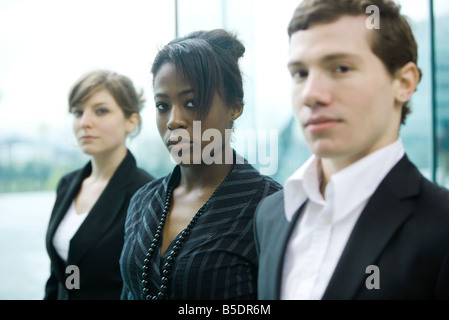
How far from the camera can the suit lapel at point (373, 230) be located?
82 cm

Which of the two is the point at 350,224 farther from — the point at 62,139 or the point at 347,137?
the point at 62,139

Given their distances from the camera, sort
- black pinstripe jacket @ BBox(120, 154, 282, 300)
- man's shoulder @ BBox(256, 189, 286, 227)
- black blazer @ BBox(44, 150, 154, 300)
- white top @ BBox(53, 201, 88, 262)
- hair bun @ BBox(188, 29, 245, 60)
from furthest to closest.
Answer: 1. white top @ BBox(53, 201, 88, 262)
2. black blazer @ BBox(44, 150, 154, 300)
3. hair bun @ BBox(188, 29, 245, 60)
4. black pinstripe jacket @ BBox(120, 154, 282, 300)
5. man's shoulder @ BBox(256, 189, 286, 227)

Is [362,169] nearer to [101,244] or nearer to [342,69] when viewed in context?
[342,69]

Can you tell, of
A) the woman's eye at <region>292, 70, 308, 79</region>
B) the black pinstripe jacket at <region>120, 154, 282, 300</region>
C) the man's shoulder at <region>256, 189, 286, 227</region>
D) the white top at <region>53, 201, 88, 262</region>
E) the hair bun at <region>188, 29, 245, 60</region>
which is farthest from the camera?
the white top at <region>53, 201, 88, 262</region>

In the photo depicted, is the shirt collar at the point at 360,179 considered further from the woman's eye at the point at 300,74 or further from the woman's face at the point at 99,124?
the woman's face at the point at 99,124

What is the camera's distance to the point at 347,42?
84cm

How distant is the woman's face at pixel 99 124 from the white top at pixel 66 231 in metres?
0.31

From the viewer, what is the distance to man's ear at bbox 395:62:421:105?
34.9 inches

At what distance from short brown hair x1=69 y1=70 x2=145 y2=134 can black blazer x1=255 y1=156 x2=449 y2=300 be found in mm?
1460

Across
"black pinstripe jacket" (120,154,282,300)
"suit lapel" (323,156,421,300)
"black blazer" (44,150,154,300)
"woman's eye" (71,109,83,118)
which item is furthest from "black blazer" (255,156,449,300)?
"woman's eye" (71,109,83,118)

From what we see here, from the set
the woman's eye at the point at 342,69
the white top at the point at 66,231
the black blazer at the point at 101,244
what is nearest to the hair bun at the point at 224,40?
the woman's eye at the point at 342,69

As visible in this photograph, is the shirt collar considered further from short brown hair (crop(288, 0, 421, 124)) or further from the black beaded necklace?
the black beaded necklace

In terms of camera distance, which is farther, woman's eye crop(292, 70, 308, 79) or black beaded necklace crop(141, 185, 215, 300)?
black beaded necklace crop(141, 185, 215, 300)
